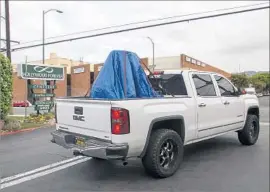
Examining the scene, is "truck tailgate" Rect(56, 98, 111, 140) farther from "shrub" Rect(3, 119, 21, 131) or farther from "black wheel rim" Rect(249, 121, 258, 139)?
"shrub" Rect(3, 119, 21, 131)

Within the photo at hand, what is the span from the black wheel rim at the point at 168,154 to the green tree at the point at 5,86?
25.9 feet

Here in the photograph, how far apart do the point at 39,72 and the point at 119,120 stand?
427 inches

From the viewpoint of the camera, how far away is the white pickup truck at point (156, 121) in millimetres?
5113

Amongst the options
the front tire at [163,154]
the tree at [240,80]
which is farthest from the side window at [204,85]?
the tree at [240,80]

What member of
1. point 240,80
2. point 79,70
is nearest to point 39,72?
point 79,70

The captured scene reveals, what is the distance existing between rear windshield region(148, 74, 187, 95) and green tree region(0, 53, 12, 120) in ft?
22.3

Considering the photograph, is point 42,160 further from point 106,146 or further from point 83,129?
point 106,146

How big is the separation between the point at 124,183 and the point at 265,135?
20.2ft

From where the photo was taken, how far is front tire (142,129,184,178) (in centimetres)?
548

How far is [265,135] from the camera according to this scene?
32.9 ft

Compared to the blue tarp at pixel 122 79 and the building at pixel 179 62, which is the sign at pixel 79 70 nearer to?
the building at pixel 179 62

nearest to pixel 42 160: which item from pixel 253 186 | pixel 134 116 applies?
pixel 134 116

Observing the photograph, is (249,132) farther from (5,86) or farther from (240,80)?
(240,80)

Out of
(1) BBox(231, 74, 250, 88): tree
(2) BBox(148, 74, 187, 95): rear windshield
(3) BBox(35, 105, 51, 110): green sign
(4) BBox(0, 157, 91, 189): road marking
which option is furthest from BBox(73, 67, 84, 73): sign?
(4) BBox(0, 157, 91, 189): road marking
